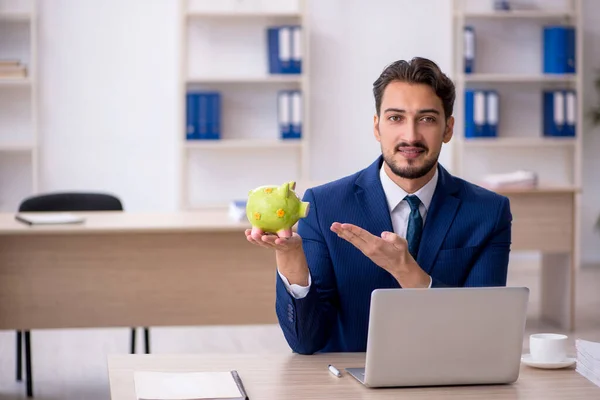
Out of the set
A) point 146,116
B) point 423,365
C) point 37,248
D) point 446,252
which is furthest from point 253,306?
point 146,116

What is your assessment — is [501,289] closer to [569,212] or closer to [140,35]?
[569,212]

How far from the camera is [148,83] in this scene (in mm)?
6402

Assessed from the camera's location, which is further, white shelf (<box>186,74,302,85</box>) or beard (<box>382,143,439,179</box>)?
white shelf (<box>186,74,302,85</box>)

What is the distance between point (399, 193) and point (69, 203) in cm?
251

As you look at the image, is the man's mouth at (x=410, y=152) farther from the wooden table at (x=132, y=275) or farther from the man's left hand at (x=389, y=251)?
the wooden table at (x=132, y=275)

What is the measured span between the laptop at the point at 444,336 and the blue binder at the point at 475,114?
195 inches

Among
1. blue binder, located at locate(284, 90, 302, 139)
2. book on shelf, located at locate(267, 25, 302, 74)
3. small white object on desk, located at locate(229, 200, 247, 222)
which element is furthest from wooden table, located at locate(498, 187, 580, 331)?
book on shelf, located at locate(267, 25, 302, 74)

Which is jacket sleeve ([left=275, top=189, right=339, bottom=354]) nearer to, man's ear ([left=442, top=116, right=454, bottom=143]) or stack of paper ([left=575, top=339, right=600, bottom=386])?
man's ear ([left=442, top=116, right=454, bottom=143])

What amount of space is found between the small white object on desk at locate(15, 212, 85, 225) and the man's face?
210 centimetres

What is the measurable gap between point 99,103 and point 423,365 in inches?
196

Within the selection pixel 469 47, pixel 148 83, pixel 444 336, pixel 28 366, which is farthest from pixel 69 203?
pixel 469 47

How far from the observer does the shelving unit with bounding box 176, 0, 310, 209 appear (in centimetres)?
635

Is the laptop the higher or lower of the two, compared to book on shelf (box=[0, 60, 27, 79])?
lower

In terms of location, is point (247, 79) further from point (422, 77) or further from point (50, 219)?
point (422, 77)
